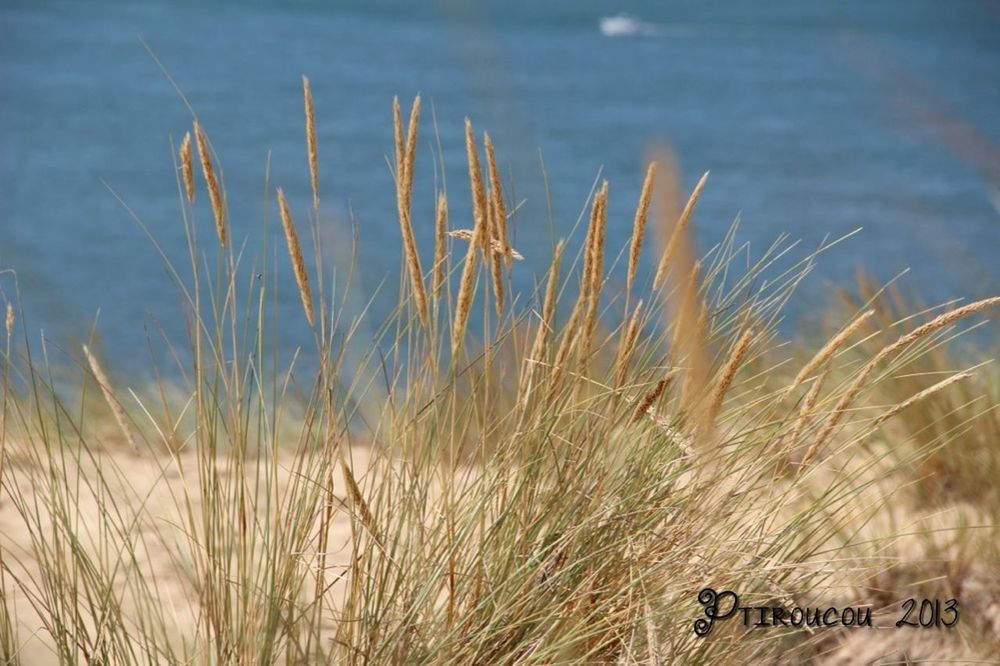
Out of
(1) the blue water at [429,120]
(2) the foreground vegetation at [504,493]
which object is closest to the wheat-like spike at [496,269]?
(2) the foreground vegetation at [504,493]

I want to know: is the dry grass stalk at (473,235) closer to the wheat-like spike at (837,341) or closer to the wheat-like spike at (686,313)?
the wheat-like spike at (686,313)

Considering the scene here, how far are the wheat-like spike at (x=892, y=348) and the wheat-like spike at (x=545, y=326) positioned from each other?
11.5 inches

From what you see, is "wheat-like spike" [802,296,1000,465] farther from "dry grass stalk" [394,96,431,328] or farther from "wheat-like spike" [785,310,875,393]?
"dry grass stalk" [394,96,431,328]

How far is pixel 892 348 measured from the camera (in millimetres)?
1101

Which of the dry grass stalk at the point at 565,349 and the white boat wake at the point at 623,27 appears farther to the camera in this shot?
the white boat wake at the point at 623,27

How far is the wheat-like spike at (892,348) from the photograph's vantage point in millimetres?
1065

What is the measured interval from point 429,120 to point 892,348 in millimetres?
10359

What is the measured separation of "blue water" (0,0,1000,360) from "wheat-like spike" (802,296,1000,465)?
3983mm

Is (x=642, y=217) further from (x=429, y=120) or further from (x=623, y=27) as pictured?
(x=623, y=27)

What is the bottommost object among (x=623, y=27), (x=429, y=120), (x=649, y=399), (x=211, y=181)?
(x=649, y=399)

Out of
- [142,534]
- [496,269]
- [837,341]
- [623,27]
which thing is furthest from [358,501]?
[623,27]

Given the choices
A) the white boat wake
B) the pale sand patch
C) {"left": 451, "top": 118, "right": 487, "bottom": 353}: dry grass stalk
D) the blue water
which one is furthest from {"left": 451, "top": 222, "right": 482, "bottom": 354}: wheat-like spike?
the white boat wake

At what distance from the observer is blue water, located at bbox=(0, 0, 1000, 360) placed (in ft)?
28.3

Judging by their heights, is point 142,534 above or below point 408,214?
below
